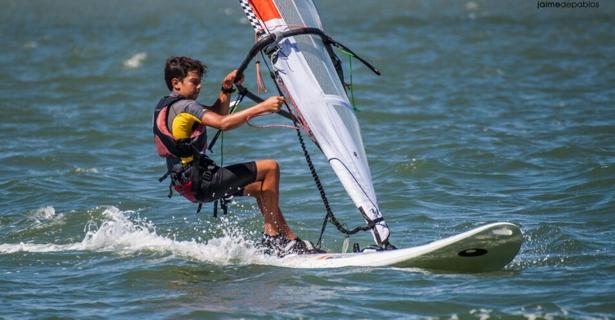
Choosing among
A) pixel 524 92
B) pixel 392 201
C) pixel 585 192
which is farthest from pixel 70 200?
pixel 524 92

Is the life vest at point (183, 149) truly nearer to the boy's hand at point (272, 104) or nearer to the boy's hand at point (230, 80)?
the boy's hand at point (230, 80)

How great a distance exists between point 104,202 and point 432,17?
62.5 feet

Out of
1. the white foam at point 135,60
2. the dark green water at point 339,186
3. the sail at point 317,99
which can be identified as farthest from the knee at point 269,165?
the white foam at point 135,60

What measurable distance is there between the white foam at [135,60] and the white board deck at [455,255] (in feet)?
44.0

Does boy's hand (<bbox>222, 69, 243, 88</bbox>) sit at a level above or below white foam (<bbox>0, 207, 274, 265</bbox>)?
above

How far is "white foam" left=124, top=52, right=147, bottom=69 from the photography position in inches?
795

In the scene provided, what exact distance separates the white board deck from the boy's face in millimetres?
1504

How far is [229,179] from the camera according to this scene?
7.42 m

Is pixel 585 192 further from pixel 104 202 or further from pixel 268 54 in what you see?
pixel 104 202

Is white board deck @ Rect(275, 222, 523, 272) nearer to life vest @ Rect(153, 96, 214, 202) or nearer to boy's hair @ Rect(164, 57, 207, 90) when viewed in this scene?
life vest @ Rect(153, 96, 214, 202)

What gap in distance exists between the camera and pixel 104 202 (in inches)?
400

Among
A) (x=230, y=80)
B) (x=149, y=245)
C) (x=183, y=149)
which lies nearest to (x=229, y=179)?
(x=183, y=149)

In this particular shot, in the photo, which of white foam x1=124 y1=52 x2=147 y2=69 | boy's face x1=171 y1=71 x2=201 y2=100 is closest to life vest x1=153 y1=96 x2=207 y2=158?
boy's face x1=171 y1=71 x2=201 y2=100

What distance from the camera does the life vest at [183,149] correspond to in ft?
24.3
